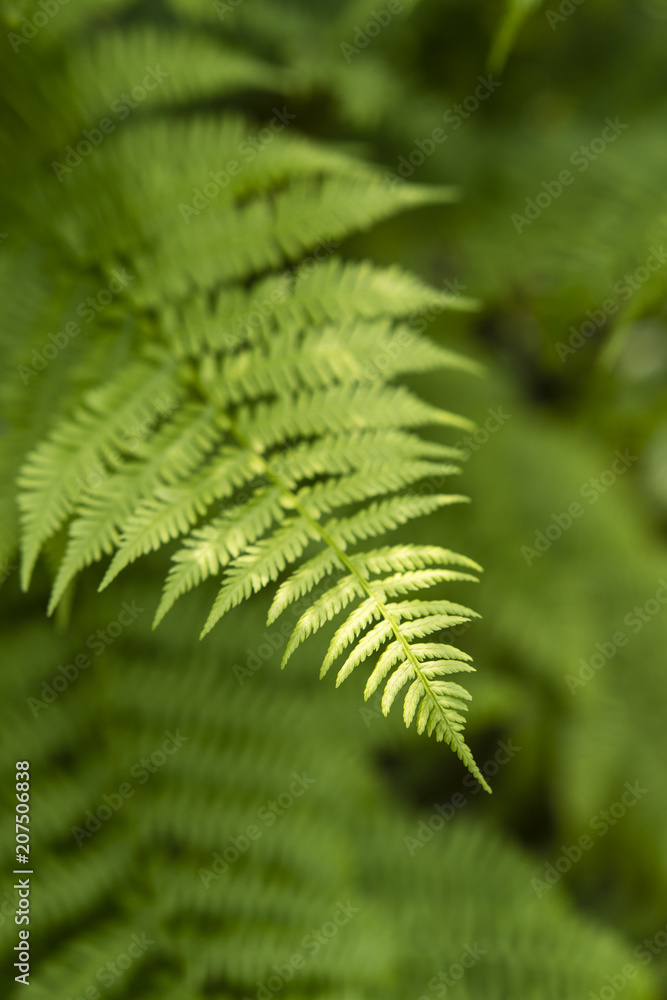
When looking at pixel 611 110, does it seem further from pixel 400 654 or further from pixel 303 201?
pixel 400 654

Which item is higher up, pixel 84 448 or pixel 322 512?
pixel 322 512

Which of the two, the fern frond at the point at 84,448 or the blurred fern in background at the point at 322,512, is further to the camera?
the blurred fern in background at the point at 322,512

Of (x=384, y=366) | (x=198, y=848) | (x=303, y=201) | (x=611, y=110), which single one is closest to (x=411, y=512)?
(x=384, y=366)

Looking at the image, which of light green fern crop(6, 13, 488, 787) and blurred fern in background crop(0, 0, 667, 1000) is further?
blurred fern in background crop(0, 0, 667, 1000)

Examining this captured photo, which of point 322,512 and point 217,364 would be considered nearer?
point 322,512

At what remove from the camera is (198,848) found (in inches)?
64.2

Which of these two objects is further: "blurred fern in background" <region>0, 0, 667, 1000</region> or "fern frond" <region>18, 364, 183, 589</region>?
"blurred fern in background" <region>0, 0, 667, 1000</region>

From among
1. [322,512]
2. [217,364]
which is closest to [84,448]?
[217,364]

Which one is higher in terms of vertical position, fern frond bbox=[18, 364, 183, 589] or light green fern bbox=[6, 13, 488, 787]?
light green fern bbox=[6, 13, 488, 787]

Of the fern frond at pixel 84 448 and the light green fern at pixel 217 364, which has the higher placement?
the light green fern at pixel 217 364

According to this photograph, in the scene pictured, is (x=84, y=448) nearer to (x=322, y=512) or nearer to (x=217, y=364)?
(x=217, y=364)

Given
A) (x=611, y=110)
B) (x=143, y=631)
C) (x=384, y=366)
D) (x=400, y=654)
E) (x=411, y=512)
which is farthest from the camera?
(x=611, y=110)

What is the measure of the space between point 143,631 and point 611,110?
7.09 ft

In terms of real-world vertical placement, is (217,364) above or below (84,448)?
above
